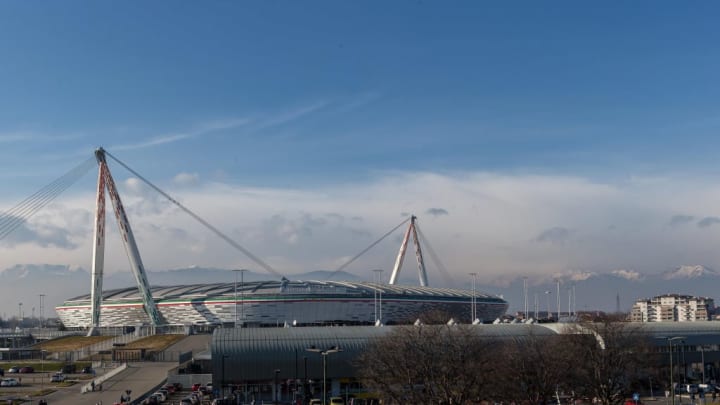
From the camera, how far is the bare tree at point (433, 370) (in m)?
45.5

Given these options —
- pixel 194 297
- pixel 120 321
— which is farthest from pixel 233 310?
pixel 120 321

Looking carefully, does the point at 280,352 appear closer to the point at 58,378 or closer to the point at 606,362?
the point at 58,378

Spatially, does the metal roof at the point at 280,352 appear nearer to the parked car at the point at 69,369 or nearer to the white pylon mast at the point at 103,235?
the parked car at the point at 69,369

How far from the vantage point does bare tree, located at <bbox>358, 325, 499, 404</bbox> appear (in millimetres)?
45531

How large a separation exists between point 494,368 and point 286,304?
88.6 meters

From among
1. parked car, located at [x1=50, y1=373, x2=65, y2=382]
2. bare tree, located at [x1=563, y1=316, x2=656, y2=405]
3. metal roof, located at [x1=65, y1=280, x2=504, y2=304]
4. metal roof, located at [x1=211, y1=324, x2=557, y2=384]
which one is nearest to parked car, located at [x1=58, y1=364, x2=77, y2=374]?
parked car, located at [x1=50, y1=373, x2=65, y2=382]

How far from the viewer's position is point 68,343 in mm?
109562

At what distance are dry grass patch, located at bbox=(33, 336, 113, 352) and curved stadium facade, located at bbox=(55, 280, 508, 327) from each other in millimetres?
22058

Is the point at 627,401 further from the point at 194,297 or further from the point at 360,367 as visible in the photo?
the point at 194,297

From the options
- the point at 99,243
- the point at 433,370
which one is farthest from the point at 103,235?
the point at 433,370

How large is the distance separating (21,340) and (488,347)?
96924 mm

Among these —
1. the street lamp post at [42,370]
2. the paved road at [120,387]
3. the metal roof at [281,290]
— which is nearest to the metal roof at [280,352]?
the paved road at [120,387]

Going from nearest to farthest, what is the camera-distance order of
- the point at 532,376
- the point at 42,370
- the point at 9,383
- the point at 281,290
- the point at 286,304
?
the point at 532,376, the point at 9,383, the point at 42,370, the point at 286,304, the point at 281,290

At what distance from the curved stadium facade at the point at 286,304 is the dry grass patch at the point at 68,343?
22.1 metres
